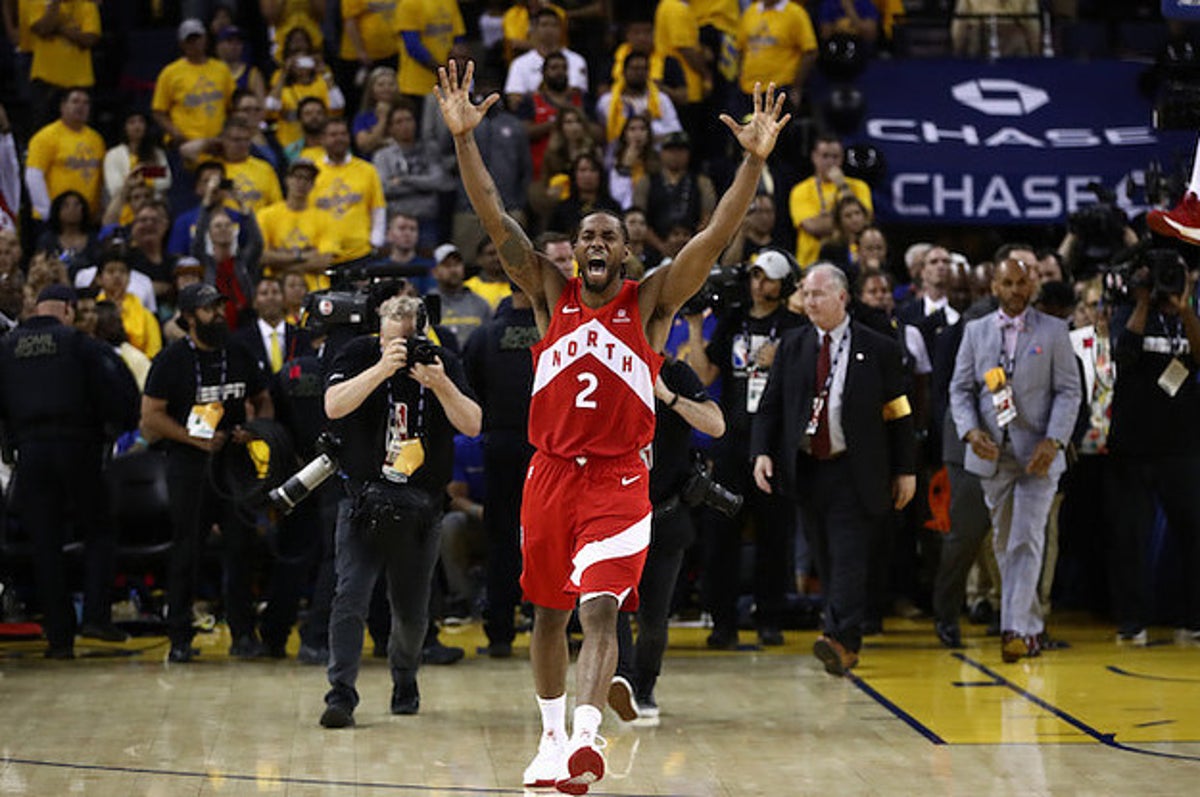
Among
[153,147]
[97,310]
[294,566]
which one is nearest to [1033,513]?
[294,566]

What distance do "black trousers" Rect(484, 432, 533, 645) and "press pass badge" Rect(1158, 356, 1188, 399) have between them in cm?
415

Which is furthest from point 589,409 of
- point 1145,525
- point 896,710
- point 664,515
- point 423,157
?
point 423,157

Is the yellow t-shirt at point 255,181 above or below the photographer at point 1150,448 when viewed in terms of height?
above

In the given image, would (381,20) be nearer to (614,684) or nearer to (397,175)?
(397,175)

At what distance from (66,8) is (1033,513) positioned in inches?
412

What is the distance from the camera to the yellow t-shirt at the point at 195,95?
680 inches

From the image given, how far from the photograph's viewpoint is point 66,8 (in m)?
17.9

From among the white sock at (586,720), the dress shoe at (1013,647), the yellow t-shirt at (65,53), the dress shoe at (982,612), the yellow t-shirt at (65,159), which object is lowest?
the dress shoe at (982,612)

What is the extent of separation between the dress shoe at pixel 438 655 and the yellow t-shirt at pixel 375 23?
8.00m

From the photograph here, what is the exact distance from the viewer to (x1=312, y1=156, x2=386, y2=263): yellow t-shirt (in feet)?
51.3

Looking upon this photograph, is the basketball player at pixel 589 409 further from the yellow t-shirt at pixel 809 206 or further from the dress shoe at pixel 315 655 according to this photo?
the yellow t-shirt at pixel 809 206

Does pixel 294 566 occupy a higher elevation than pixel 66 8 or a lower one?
lower

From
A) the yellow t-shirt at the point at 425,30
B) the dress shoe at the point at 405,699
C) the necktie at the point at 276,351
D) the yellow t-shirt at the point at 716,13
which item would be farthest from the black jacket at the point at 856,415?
the yellow t-shirt at the point at 425,30

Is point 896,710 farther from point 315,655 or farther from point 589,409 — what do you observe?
point 315,655
